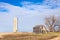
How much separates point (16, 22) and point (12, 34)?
44.4 inches

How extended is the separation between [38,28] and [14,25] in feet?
19.8

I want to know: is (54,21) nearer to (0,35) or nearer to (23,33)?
(23,33)

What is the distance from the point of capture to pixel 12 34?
12023 millimetres

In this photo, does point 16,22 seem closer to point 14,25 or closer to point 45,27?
point 14,25

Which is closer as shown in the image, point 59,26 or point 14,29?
point 14,29

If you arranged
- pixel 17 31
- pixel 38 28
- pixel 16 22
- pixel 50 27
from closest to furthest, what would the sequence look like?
pixel 16 22, pixel 17 31, pixel 50 27, pixel 38 28

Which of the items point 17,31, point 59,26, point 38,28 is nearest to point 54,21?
point 59,26

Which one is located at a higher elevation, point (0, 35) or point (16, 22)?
point (16, 22)

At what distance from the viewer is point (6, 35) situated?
11820 millimetres

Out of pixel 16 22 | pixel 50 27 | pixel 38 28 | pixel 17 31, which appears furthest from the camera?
pixel 38 28

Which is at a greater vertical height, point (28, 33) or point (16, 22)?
point (16, 22)

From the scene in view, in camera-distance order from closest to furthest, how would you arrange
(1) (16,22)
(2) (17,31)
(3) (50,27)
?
(1) (16,22) < (2) (17,31) < (3) (50,27)

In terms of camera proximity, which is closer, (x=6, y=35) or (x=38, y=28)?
(x=6, y=35)

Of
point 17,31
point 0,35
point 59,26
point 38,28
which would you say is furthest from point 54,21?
point 0,35
